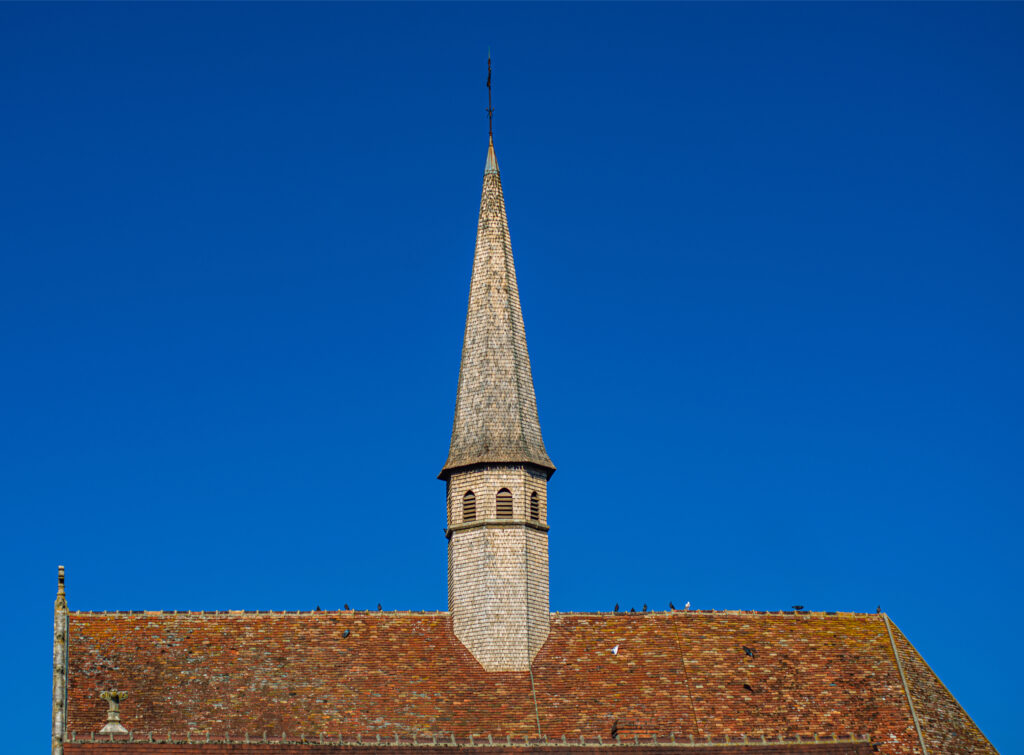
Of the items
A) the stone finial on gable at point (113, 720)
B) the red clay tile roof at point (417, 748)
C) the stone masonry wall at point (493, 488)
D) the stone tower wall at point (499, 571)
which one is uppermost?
the stone masonry wall at point (493, 488)

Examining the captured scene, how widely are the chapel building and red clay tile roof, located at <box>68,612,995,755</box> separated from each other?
0.22 feet

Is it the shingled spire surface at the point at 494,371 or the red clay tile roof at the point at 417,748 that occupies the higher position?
the shingled spire surface at the point at 494,371

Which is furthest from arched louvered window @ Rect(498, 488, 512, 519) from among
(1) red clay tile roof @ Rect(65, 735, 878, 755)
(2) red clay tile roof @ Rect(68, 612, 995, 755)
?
(1) red clay tile roof @ Rect(65, 735, 878, 755)

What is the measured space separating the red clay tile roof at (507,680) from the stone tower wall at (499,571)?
69cm

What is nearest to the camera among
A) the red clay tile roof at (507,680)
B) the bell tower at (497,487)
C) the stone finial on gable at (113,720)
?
the stone finial on gable at (113,720)

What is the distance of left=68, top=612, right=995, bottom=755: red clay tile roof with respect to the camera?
50.8 meters

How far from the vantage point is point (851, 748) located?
169 feet

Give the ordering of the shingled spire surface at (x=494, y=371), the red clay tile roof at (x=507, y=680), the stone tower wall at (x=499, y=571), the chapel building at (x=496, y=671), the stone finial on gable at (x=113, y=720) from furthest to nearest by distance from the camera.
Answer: the shingled spire surface at (x=494, y=371)
the stone tower wall at (x=499, y=571)
the red clay tile roof at (x=507, y=680)
the chapel building at (x=496, y=671)
the stone finial on gable at (x=113, y=720)

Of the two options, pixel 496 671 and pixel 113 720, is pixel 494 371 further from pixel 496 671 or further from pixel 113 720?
pixel 113 720

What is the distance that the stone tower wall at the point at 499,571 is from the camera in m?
54.7

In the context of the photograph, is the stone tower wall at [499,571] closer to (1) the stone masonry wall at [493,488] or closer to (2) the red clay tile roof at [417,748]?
(1) the stone masonry wall at [493,488]

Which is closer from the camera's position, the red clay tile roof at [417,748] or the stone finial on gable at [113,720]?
the stone finial on gable at [113,720]

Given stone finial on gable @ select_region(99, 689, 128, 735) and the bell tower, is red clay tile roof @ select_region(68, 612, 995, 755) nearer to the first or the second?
stone finial on gable @ select_region(99, 689, 128, 735)

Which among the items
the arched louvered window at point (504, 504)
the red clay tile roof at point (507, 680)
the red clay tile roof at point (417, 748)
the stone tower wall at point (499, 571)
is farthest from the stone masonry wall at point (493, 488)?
the red clay tile roof at point (417, 748)
